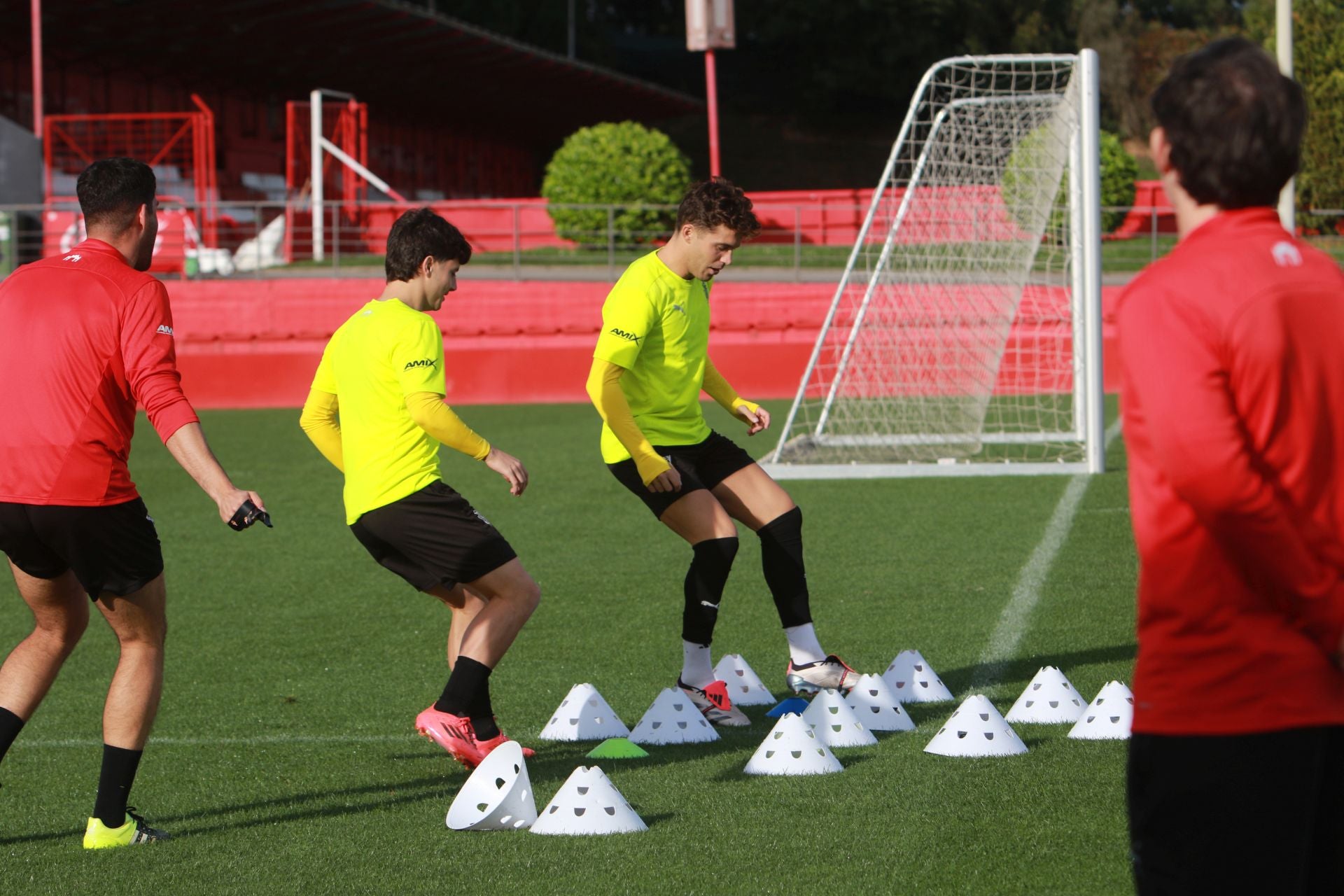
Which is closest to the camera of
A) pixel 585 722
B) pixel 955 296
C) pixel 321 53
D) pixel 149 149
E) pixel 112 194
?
pixel 112 194

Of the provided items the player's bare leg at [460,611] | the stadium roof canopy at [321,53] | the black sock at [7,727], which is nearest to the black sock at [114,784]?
the black sock at [7,727]

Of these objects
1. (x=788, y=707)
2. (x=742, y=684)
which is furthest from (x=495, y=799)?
(x=742, y=684)

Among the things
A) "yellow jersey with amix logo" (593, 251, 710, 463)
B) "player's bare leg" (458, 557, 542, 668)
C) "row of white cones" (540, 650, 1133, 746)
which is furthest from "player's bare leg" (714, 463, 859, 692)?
"player's bare leg" (458, 557, 542, 668)

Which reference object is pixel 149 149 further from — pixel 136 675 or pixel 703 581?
pixel 136 675

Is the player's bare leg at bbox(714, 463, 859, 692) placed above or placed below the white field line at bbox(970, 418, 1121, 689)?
above

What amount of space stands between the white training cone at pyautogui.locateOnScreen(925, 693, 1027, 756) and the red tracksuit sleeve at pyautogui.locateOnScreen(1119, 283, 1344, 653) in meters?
3.11

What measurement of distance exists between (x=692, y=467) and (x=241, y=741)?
1.95 meters

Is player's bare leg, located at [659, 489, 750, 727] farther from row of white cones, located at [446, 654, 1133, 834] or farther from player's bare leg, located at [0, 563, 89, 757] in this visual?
player's bare leg, located at [0, 563, 89, 757]

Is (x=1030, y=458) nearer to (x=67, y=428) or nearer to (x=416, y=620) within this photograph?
(x=416, y=620)

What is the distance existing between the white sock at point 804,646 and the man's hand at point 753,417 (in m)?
0.83

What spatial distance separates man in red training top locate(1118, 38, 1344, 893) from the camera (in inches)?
87.4

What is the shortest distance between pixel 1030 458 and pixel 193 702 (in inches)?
373

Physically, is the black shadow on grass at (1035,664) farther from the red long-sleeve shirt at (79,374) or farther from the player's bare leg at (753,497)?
the red long-sleeve shirt at (79,374)

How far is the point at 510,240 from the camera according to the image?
34.5 meters
